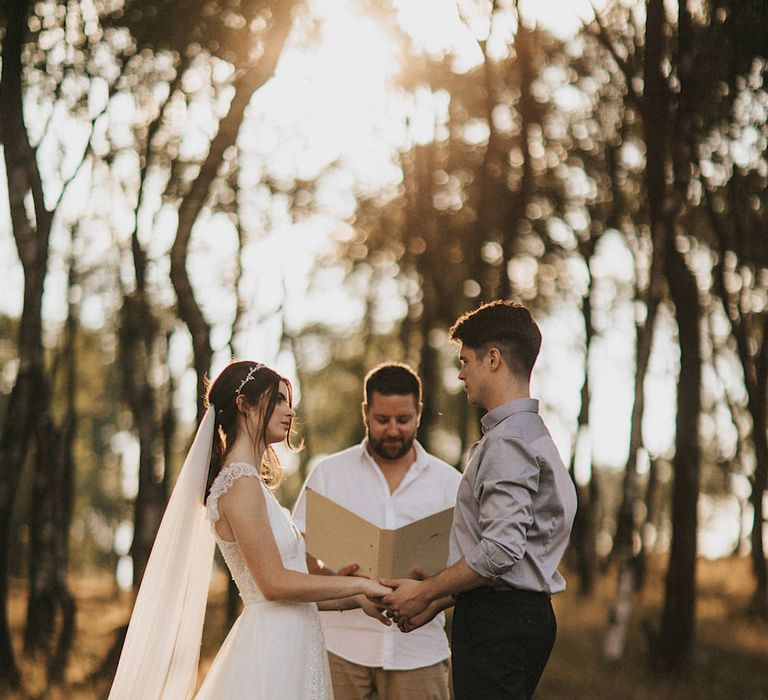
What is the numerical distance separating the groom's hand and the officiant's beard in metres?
1.21

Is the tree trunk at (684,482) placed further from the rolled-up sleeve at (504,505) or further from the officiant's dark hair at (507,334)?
the rolled-up sleeve at (504,505)

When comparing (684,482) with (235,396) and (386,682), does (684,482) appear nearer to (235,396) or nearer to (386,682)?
(386,682)

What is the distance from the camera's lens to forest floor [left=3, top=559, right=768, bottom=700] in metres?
12.9

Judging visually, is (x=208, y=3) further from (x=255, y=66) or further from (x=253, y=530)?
(x=253, y=530)

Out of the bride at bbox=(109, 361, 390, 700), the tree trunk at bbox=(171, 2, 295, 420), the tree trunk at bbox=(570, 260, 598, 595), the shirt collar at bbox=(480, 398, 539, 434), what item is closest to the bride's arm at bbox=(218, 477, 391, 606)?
the bride at bbox=(109, 361, 390, 700)

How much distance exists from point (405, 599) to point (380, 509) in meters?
1.24

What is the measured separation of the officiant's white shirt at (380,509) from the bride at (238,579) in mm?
753

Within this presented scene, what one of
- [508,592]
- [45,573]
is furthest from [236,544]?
[45,573]

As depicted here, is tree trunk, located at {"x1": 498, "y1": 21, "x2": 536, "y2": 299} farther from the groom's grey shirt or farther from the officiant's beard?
the groom's grey shirt

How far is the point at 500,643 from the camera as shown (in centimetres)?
502

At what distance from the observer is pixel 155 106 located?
1594 cm

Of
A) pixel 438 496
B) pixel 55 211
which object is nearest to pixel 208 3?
pixel 55 211

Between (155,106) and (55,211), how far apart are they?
3.51 m

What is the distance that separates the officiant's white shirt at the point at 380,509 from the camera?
6.38 meters
